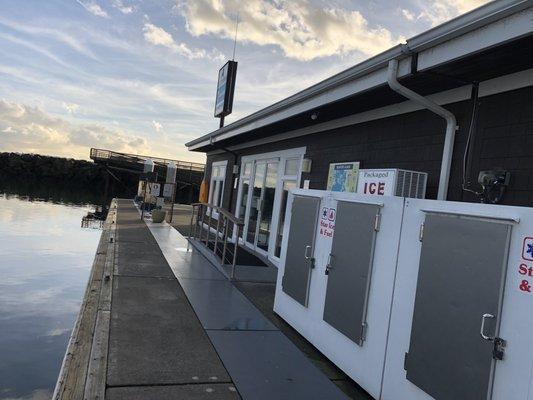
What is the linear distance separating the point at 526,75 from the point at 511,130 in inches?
19.6

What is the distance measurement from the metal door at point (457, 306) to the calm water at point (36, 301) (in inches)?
144

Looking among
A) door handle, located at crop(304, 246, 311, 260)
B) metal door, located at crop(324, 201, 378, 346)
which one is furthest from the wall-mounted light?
metal door, located at crop(324, 201, 378, 346)

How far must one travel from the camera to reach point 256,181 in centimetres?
1178

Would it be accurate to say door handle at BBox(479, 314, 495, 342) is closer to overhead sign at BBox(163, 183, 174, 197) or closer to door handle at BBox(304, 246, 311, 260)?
door handle at BBox(304, 246, 311, 260)

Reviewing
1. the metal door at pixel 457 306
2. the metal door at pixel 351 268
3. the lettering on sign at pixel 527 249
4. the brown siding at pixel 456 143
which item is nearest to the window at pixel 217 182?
the brown siding at pixel 456 143

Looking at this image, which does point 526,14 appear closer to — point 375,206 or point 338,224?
point 375,206

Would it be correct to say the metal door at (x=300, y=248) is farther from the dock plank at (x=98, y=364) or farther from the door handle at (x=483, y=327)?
the door handle at (x=483, y=327)

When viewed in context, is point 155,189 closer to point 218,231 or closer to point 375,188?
point 218,231

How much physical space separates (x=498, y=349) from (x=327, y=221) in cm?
239

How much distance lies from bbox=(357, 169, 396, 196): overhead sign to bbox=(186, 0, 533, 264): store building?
60cm

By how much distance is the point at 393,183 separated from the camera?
486 cm

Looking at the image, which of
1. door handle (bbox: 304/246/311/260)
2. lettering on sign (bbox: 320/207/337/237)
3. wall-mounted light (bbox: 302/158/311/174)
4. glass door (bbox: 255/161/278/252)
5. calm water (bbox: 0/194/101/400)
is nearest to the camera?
lettering on sign (bbox: 320/207/337/237)

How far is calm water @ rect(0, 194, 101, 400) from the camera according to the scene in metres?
4.98

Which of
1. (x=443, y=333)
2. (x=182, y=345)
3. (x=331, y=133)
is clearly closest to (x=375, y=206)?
(x=443, y=333)
